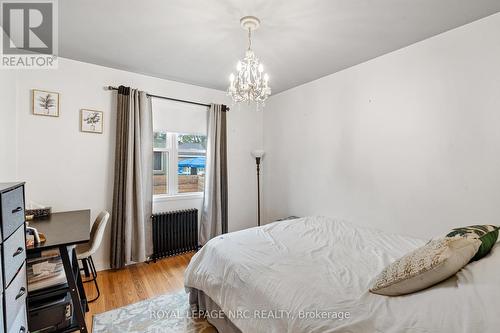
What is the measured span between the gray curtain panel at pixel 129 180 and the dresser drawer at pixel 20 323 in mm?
1393

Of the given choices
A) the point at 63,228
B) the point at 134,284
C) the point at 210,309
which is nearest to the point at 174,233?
the point at 134,284


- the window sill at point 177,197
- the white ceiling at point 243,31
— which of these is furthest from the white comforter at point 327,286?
the white ceiling at point 243,31

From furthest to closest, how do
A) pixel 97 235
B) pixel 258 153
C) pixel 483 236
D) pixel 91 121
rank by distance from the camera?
pixel 258 153, pixel 91 121, pixel 97 235, pixel 483 236

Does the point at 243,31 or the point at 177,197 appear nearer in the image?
the point at 243,31

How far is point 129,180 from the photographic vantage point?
291cm

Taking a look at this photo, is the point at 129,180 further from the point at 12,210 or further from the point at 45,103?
the point at 12,210

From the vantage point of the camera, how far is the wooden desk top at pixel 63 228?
169 cm

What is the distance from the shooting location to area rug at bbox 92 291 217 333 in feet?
6.25

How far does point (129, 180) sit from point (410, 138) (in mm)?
3223

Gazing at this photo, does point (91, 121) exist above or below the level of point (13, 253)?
above

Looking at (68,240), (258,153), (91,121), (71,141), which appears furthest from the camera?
(258,153)

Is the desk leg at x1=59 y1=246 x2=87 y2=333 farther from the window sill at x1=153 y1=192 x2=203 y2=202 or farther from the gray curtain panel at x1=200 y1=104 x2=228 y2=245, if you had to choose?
the gray curtain panel at x1=200 y1=104 x2=228 y2=245

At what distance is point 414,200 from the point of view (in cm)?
236

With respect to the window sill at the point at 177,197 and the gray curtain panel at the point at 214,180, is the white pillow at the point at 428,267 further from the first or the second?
the window sill at the point at 177,197
